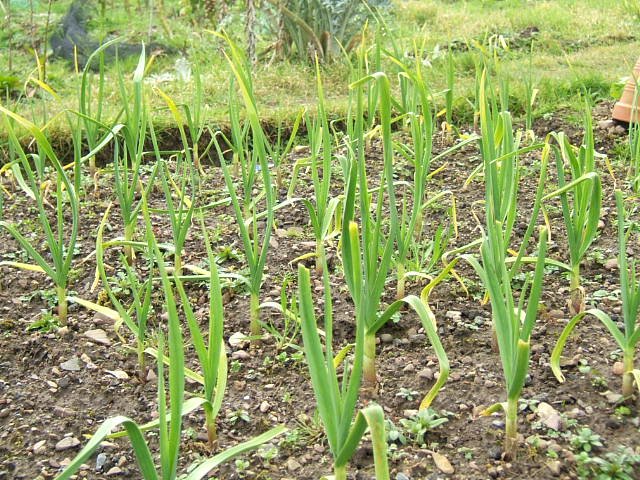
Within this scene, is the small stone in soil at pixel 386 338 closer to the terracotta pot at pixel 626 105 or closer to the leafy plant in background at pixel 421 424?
the leafy plant in background at pixel 421 424

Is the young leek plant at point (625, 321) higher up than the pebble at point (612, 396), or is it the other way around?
the young leek plant at point (625, 321)

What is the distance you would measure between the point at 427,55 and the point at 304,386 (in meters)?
3.38

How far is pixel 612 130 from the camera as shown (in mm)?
3365

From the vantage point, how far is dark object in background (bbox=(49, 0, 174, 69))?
18.7 feet

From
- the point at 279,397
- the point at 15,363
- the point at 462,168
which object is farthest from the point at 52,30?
the point at 279,397

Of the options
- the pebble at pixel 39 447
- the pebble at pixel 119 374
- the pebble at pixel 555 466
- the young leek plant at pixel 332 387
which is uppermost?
the young leek plant at pixel 332 387

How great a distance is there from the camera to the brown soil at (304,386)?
62.7 inches

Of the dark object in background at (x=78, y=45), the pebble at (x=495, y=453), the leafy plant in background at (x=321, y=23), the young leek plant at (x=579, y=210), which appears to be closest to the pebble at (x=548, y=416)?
the pebble at (x=495, y=453)

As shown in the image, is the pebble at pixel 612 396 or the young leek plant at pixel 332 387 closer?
the young leek plant at pixel 332 387

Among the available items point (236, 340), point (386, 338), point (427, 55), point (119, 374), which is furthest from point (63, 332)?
point (427, 55)

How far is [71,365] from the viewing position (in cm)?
196

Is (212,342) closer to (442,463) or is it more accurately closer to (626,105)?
(442,463)

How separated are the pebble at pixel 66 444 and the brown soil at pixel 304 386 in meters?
0.01

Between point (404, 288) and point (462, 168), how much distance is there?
1.10 m
